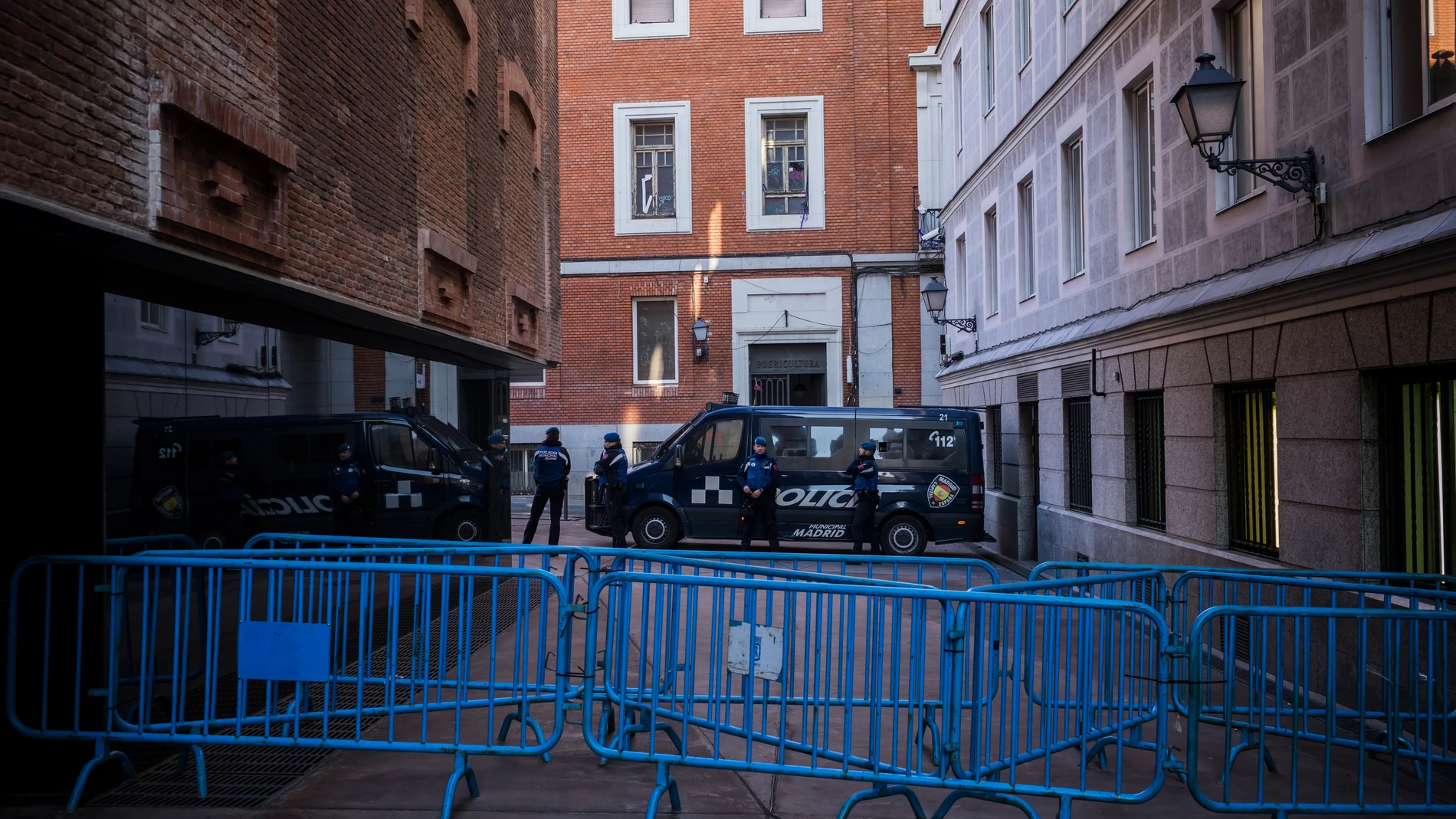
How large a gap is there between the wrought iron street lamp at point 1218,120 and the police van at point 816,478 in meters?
9.63

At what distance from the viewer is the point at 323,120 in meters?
8.14

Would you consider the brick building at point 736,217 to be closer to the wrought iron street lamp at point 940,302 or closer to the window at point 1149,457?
the wrought iron street lamp at point 940,302

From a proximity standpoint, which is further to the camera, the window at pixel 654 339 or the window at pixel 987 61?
the window at pixel 654 339

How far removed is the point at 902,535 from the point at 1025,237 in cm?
475

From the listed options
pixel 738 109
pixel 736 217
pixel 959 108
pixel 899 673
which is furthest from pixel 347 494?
pixel 738 109

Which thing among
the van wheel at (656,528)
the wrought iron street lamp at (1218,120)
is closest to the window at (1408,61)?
the wrought iron street lamp at (1218,120)

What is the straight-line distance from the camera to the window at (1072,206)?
14.5m

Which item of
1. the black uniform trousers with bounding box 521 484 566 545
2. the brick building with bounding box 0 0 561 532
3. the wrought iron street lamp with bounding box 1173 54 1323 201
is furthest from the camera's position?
the black uniform trousers with bounding box 521 484 566 545

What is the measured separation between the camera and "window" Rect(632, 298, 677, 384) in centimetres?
2684

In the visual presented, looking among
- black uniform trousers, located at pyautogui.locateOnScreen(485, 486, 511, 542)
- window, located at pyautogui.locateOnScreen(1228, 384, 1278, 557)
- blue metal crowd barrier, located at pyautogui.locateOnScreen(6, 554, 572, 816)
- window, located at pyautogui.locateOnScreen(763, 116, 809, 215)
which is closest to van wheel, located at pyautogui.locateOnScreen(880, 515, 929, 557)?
black uniform trousers, located at pyautogui.locateOnScreen(485, 486, 511, 542)

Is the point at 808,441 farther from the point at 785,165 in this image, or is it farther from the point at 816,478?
the point at 785,165

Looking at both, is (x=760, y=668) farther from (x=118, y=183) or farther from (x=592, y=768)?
(x=118, y=183)

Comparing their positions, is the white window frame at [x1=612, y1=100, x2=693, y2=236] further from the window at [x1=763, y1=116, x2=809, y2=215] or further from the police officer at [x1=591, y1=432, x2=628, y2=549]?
the police officer at [x1=591, y1=432, x2=628, y2=549]

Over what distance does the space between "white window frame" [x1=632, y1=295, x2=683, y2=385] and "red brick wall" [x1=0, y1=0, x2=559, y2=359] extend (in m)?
11.1
